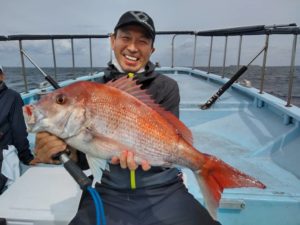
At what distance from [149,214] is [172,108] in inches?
34.9

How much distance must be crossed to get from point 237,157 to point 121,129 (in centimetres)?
283

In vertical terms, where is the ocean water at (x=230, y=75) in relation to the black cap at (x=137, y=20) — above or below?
below

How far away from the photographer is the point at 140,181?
2170 mm

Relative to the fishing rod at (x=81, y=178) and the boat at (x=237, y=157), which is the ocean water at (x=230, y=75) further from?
the fishing rod at (x=81, y=178)

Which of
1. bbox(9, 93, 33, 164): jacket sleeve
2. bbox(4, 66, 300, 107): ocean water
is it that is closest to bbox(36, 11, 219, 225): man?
bbox(9, 93, 33, 164): jacket sleeve

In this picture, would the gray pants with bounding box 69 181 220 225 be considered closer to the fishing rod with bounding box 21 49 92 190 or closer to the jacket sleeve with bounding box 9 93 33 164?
the fishing rod with bounding box 21 49 92 190

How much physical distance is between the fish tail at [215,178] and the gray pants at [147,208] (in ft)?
0.97

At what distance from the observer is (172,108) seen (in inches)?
96.6

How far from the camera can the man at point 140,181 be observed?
201 cm

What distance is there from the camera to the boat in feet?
7.11

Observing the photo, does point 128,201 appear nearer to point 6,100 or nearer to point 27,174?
point 27,174

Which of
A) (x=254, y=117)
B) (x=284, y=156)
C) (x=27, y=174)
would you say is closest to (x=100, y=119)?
(x=27, y=174)

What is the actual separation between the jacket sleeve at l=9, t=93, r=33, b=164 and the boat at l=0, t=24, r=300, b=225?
1.17ft

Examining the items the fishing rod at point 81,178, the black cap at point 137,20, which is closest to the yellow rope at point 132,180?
the fishing rod at point 81,178
